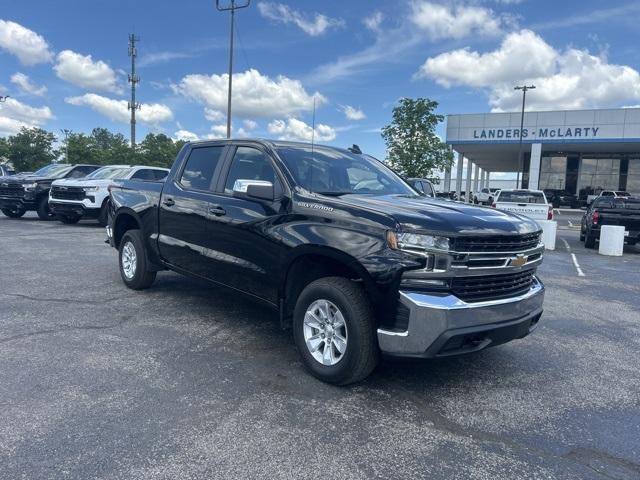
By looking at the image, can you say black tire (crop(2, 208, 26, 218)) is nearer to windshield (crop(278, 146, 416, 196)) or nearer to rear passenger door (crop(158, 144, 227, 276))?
rear passenger door (crop(158, 144, 227, 276))

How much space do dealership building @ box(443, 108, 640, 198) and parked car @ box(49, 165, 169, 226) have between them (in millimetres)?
29898

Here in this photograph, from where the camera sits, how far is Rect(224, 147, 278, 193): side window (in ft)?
15.3

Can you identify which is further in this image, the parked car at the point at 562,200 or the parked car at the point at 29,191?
the parked car at the point at 562,200

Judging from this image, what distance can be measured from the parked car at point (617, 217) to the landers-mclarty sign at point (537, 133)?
2944 centimetres

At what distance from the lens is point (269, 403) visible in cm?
361

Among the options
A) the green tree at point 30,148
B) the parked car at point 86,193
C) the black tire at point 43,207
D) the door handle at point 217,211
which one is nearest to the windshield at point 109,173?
the parked car at point 86,193

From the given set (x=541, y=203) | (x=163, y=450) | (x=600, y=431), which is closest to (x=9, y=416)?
(x=163, y=450)

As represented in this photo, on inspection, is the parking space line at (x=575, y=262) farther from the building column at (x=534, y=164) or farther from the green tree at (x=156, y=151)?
the green tree at (x=156, y=151)

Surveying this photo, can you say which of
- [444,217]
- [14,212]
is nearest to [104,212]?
[14,212]

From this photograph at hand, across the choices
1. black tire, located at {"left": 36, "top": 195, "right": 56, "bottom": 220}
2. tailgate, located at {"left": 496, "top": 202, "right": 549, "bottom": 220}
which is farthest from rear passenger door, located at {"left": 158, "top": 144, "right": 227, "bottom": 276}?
black tire, located at {"left": 36, "top": 195, "right": 56, "bottom": 220}

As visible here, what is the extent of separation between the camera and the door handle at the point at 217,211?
193 inches

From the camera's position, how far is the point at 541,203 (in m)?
16.7

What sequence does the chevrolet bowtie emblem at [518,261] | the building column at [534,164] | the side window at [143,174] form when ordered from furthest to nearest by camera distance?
1. the building column at [534,164]
2. the side window at [143,174]
3. the chevrolet bowtie emblem at [518,261]

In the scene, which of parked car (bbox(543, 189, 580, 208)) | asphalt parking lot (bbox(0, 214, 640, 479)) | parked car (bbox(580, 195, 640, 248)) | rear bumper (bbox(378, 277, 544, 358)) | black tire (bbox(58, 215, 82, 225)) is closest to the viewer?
asphalt parking lot (bbox(0, 214, 640, 479))
